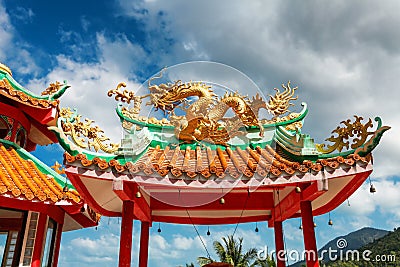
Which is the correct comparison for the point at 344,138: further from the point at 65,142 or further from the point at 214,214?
the point at 65,142

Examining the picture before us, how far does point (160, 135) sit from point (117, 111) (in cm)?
115

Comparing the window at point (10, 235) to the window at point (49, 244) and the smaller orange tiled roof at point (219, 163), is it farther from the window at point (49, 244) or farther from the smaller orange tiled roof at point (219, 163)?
the smaller orange tiled roof at point (219, 163)

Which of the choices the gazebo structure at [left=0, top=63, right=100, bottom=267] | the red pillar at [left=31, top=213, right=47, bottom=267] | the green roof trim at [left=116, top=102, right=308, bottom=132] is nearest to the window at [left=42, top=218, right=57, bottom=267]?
the gazebo structure at [left=0, top=63, right=100, bottom=267]

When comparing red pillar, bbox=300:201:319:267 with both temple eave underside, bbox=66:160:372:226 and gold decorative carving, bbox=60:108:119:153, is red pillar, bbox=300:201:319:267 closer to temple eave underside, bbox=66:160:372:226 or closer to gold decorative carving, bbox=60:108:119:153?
temple eave underside, bbox=66:160:372:226

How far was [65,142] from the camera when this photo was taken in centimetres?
536

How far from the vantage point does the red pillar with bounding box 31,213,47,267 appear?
27.2 ft

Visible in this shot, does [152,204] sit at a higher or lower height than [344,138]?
lower

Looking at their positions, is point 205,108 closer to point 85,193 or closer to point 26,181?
point 85,193

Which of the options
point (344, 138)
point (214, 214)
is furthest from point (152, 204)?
point (344, 138)

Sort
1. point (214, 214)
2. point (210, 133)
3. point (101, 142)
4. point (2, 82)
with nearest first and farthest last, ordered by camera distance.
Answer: point (101, 142) → point (210, 133) → point (214, 214) → point (2, 82)

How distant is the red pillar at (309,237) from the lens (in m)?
5.59

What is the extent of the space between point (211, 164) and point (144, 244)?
335 cm

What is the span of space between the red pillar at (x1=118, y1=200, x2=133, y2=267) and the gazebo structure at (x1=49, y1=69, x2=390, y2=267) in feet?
0.05

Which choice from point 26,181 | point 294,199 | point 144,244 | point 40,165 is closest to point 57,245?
point 40,165
